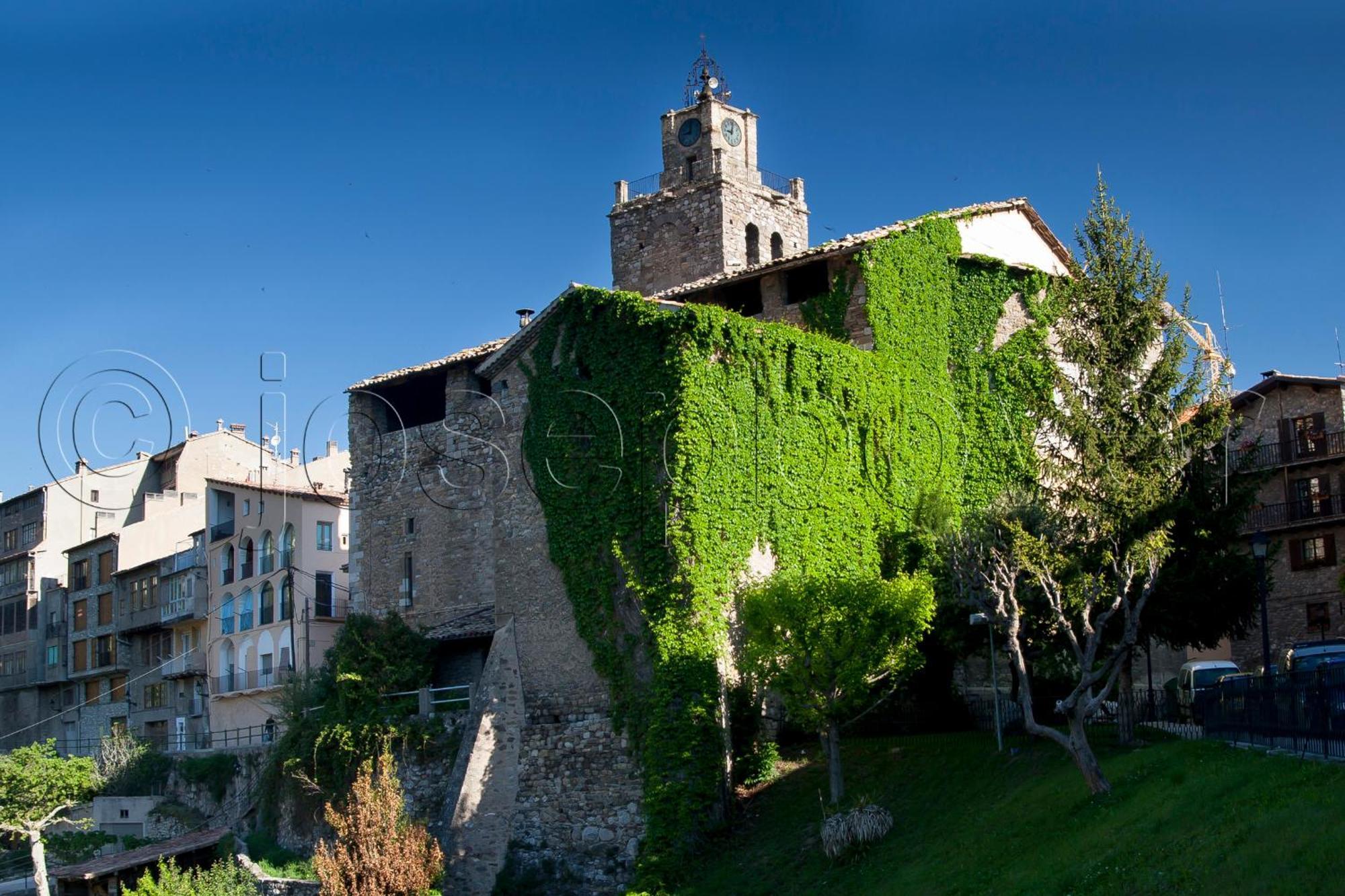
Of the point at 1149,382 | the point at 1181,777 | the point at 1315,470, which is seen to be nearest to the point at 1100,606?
the point at 1149,382

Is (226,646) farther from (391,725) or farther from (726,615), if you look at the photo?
(726,615)

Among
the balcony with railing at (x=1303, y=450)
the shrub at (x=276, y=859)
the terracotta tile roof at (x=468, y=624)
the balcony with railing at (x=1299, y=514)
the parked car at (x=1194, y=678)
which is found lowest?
the shrub at (x=276, y=859)

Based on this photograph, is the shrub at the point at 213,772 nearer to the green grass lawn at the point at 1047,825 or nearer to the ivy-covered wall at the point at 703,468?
the ivy-covered wall at the point at 703,468

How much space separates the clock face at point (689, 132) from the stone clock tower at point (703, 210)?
0.03 m

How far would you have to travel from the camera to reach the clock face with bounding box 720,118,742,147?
183ft

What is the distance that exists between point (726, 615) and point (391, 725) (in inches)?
407

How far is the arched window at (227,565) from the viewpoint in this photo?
205ft

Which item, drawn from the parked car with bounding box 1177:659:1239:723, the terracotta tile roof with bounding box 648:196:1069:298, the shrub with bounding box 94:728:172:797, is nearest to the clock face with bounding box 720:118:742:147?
the terracotta tile roof with bounding box 648:196:1069:298

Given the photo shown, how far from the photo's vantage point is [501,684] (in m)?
38.3

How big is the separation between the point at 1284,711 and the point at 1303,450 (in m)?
33.1

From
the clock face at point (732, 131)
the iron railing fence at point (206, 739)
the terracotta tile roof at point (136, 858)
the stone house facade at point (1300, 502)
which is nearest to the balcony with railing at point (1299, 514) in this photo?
the stone house facade at point (1300, 502)

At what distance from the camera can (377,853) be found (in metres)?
34.6

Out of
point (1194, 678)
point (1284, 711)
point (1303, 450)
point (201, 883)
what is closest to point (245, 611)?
point (201, 883)

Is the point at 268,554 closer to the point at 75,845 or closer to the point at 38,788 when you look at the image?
the point at 38,788
